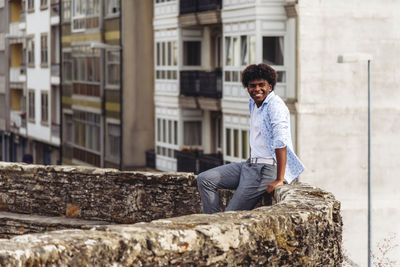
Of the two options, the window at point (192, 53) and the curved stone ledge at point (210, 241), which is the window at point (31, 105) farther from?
→ the curved stone ledge at point (210, 241)

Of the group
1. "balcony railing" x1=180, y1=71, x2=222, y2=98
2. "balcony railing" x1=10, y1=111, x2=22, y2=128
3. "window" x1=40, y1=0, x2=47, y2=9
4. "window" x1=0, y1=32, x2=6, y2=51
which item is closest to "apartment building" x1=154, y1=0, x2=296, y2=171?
"balcony railing" x1=180, y1=71, x2=222, y2=98

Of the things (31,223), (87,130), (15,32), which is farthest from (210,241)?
(15,32)

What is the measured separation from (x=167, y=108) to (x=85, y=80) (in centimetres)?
973

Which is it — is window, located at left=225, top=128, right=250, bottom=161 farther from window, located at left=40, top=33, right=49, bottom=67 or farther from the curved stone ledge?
the curved stone ledge

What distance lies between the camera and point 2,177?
44.8 feet

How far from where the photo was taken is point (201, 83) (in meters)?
41.1

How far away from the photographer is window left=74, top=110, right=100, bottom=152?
5184cm

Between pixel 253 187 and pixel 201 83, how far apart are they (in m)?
31.3

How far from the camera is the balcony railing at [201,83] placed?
39531 mm

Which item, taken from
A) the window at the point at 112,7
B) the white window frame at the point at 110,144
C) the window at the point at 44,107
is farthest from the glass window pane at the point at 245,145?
the window at the point at 44,107

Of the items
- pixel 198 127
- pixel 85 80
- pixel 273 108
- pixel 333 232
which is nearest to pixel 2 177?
pixel 273 108

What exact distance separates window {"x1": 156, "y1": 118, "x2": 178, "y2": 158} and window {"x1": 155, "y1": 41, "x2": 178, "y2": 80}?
1813mm

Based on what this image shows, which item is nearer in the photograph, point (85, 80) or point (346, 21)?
point (346, 21)

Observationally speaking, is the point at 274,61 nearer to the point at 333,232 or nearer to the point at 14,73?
the point at 333,232
